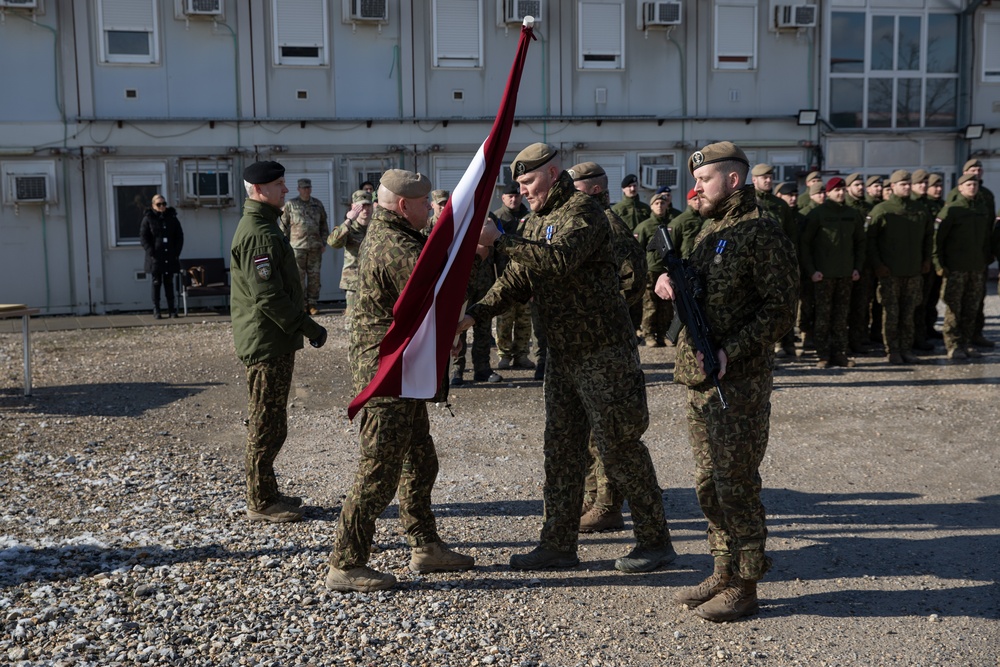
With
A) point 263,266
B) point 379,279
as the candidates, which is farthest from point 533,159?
point 263,266

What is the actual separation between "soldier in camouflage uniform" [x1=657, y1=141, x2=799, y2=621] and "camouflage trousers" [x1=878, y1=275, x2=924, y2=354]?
8.13m

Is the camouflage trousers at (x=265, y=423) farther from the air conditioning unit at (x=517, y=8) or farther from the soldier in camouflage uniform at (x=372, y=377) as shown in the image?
the air conditioning unit at (x=517, y=8)

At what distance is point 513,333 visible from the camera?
488 inches

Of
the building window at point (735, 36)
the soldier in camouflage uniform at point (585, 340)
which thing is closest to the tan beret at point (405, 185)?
the soldier in camouflage uniform at point (585, 340)

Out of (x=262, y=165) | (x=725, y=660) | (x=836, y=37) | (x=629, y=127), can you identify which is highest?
(x=836, y=37)

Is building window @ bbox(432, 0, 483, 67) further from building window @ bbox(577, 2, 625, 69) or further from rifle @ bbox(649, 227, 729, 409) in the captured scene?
rifle @ bbox(649, 227, 729, 409)

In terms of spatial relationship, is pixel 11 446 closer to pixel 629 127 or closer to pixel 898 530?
pixel 898 530

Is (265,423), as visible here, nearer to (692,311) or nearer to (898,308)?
(692,311)

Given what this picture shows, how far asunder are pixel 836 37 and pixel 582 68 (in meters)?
5.94

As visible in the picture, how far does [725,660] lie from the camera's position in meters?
4.87

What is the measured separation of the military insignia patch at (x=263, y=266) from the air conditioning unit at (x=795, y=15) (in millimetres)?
17427

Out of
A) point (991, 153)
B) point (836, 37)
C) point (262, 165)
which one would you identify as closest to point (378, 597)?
point (262, 165)

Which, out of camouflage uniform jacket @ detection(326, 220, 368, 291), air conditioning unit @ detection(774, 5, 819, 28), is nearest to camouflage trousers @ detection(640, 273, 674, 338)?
camouflage uniform jacket @ detection(326, 220, 368, 291)

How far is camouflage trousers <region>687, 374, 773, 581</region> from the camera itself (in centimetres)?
511
